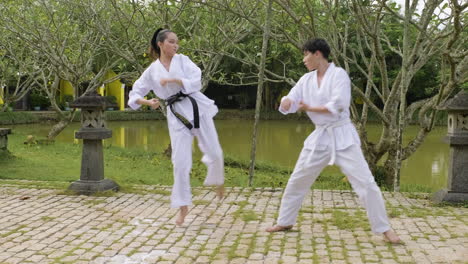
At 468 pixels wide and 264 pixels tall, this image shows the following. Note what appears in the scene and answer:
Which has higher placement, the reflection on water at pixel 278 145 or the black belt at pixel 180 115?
the black belt at pixel 180 115

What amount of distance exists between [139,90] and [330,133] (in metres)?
1.77

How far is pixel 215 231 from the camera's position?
470 centimetres

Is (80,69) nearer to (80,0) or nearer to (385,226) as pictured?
(80,0)

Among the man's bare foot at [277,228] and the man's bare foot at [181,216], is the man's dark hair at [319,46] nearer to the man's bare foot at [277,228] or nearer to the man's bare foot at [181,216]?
the man's bare foot at [277,228]

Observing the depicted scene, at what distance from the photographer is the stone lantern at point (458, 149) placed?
18.9ft

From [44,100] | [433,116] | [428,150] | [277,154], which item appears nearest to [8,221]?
[433,116]

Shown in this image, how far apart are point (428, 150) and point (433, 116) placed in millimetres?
9224

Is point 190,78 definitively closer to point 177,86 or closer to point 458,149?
point 177,86

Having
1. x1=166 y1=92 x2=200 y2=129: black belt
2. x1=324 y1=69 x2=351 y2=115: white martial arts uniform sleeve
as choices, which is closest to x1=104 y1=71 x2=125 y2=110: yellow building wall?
x1=166 y1=92 x2=200 y2=129: black belt

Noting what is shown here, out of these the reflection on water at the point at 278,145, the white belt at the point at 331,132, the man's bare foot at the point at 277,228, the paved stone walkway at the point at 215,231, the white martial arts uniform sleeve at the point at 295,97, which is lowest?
the reflection on water at the point at 278,145

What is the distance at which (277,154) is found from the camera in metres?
15.6

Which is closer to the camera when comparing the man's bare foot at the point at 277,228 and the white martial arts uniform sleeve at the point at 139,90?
the man's bare foot at the point at 277,228

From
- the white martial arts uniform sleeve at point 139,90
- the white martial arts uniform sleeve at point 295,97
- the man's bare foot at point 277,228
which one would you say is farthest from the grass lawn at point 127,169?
the white martial arts uniform sleeve at point 295,97

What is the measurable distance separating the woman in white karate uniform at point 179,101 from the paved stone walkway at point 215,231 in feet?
1.51
